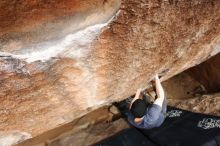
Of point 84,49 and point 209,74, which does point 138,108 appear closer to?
point 84,49

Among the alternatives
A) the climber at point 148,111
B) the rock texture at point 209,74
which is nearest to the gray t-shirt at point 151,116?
the climber at point 148,111

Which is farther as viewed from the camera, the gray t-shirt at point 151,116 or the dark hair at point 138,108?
the gray t-shirt at point 151,116

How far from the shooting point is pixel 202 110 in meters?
2.55

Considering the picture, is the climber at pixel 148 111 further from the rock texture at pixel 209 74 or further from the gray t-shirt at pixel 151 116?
the rock texture at pixel 209 74

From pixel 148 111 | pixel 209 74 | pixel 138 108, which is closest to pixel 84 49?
pixel 138 108

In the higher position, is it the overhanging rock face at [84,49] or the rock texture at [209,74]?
the overhanging rock face at [84,49]

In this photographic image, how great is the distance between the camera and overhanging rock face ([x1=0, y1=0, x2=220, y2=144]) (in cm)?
121

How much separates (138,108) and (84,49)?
0.88 m

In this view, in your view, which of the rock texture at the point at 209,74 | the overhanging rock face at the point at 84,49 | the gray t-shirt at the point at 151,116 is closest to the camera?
the overhanging rock face at the point at 84,49

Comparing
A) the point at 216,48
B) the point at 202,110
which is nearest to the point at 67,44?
the point at 216,48

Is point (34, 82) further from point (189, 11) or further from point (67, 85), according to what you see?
point (189, 11)

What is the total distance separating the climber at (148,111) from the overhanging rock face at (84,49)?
26 centimetres

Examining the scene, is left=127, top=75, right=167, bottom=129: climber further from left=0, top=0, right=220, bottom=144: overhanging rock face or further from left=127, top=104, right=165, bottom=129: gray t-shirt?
left=0, top=0, right=220, bottom=144: overhanging rock face

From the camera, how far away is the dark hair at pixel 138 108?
6.93ft
